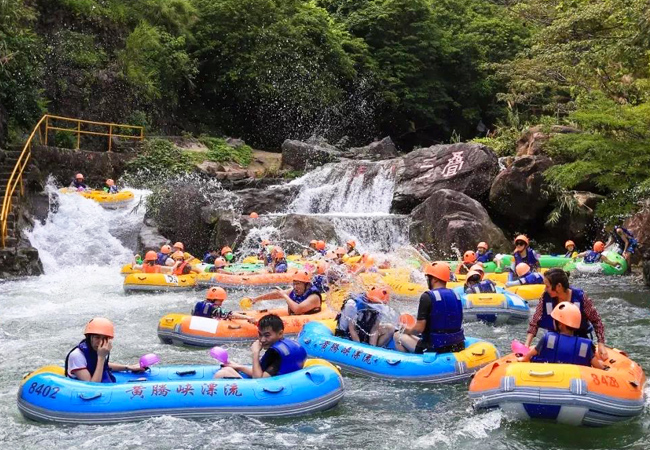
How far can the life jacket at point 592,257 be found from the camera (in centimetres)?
1622

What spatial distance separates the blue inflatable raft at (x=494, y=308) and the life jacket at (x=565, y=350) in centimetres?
465

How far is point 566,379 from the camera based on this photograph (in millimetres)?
5965

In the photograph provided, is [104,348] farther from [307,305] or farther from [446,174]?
[446,174]

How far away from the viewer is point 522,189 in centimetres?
1997

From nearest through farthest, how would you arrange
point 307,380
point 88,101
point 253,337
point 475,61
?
point 307,380 < point 253,337 < point 88,101 < point 475,61

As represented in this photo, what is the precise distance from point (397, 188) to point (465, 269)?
7.22m

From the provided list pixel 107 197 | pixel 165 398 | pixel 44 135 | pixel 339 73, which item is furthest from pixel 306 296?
pixel 339 73

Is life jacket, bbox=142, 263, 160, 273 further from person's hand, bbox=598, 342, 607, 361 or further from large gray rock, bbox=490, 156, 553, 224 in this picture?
person's hand, bbox=598, 342, 607, 361

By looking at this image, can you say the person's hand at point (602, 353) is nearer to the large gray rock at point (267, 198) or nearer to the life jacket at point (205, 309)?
the life jacket at point (205, 309)

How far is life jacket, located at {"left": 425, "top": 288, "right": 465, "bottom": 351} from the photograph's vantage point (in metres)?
7.24

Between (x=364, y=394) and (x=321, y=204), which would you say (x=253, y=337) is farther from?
(x=321, y=204)

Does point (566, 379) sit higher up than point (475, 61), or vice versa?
point (475, 61)

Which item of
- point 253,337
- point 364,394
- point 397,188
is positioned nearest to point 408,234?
point 397,188

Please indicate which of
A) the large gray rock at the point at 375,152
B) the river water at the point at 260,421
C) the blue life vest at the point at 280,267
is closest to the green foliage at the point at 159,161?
the large gray rock at the point at 375,152
